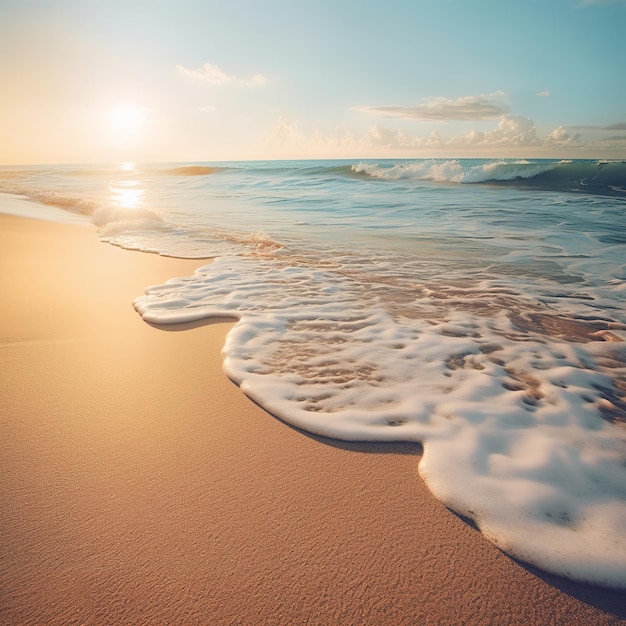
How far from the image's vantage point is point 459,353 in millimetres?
2791

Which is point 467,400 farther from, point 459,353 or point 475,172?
point 475,172

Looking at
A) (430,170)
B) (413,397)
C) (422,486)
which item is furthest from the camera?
(430,170)

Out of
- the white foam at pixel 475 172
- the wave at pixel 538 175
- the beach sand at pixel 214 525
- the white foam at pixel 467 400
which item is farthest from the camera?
the white foam at pixel 475 172

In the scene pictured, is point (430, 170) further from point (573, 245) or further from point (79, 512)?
point (79, 512)

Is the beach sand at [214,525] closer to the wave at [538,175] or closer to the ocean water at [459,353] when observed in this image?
the ocean water at [459,353]

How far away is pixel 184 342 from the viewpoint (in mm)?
2863

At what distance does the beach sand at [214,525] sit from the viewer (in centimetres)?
115

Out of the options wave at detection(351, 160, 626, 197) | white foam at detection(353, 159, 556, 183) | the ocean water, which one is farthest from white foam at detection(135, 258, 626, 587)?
white foam at detection(353, 159, 556, 183)

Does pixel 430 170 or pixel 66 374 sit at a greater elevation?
pixel 430 170

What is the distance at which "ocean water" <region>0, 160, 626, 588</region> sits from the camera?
1.54 metres

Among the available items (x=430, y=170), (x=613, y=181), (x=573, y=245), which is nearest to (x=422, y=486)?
(x=573, y=245)

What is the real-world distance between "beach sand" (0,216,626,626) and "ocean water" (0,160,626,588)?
13 centimetres

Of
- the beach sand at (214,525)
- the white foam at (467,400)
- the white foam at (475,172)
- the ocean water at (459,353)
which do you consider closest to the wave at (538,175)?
the white foam at (475,172)

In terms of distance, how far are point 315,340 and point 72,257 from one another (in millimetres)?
4018
